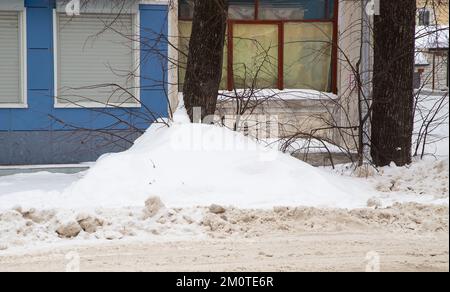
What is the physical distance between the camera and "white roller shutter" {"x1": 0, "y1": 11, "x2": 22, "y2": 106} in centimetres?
1490

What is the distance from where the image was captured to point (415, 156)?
37.7 ft

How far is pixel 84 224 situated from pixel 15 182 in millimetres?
4566

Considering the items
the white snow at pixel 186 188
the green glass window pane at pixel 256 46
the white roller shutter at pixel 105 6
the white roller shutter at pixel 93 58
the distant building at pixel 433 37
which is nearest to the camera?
the white snow at pixel 186 188

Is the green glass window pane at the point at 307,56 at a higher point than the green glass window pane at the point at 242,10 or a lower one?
lower

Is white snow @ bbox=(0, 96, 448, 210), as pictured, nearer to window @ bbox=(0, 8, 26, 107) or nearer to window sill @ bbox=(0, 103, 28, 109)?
window sill @ bbox=(0, 103, 28, 109)

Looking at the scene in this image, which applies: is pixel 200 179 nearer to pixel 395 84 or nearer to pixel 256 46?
pixel 395 84

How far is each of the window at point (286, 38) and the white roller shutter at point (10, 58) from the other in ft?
11.1

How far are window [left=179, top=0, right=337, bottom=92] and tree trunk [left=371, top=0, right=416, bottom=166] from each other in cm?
503

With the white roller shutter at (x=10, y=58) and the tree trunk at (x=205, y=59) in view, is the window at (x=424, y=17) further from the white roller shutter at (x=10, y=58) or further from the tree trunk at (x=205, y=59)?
the white roller shutter at (x=10, y=58)

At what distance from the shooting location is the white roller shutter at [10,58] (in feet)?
48.9

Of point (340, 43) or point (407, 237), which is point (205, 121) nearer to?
point (407, 237)

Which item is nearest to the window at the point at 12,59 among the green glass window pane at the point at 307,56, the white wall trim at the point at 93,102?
the white wall trim at the point at 93,102

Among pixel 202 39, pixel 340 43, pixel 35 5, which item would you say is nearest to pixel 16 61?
pixel 35 5
